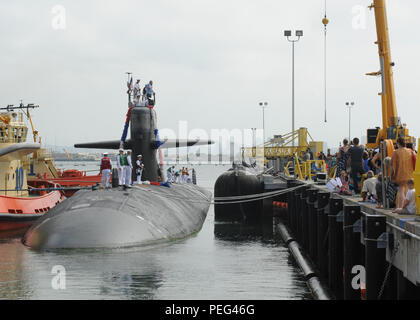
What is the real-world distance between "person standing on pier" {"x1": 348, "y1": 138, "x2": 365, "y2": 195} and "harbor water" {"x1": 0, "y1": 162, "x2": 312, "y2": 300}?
10.7ft

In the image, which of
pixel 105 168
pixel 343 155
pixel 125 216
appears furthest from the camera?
pixel 105 168

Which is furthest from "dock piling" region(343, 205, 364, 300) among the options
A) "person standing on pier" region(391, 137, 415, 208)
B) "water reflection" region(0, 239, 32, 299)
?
"water reflection" region(0, 239, 32, 299)

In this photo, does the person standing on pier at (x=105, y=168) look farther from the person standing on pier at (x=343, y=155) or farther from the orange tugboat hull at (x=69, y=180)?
the orange tugboat hull at (x=69, y=180)

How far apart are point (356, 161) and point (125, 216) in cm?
769

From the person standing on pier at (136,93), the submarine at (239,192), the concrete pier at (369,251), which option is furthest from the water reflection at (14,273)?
the submarine at (239,192)

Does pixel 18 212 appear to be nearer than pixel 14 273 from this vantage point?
No

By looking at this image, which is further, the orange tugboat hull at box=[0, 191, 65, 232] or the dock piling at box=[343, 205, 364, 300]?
the orange tugboat hull at box=[0, 191, 65, 232]

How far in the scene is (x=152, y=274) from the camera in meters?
15.5

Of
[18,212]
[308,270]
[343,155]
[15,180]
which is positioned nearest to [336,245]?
[308,270]

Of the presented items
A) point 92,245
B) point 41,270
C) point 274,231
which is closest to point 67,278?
point 41,270

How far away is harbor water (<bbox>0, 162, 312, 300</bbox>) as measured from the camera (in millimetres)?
13602

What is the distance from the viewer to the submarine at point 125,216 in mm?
17362

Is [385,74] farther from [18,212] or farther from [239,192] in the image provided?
[18,212]

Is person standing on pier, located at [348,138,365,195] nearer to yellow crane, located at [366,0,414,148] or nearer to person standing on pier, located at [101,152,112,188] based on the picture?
yellow crane, located at [366,0,414,148]
